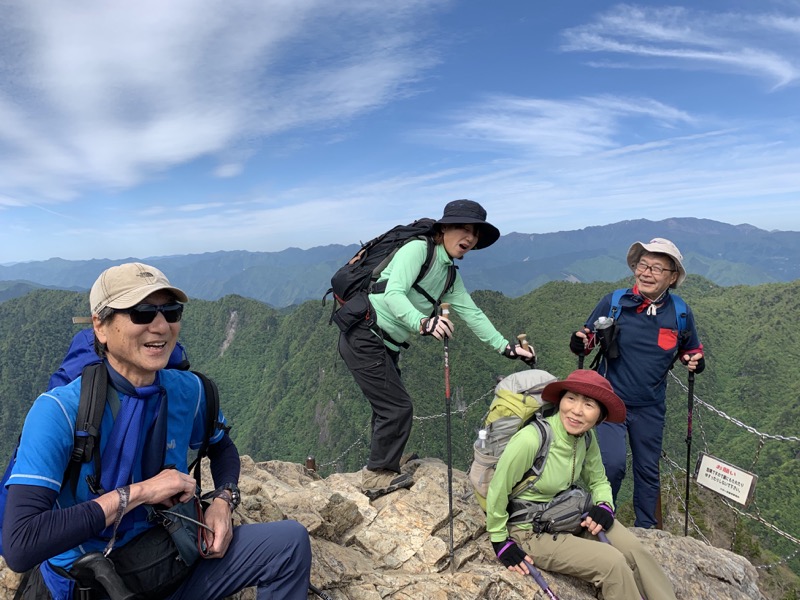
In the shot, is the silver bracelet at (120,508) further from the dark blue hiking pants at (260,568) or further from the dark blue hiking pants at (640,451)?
the dark blue hiking pants at (640,451)

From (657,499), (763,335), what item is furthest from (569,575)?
(763,335)

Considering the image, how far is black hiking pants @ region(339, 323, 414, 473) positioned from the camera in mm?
5098

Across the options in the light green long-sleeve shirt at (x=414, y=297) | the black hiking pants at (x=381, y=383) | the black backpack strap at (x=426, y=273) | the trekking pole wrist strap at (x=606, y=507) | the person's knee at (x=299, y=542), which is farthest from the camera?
the black hiking pants at (x=381, y=383)

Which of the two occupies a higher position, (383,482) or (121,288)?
(121,288)

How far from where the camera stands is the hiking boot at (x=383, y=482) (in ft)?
17.8

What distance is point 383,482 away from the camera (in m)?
5.52

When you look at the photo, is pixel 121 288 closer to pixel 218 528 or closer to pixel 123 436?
pixel 123 436

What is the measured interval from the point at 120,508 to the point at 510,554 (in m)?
3.13

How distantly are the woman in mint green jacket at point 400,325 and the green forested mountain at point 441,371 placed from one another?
5378 cm

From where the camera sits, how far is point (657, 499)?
19.5ft

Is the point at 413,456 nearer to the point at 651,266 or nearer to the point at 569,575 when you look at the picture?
the point at 569,575

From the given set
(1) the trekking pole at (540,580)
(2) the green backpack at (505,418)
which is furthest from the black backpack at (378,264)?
(1) the trekking pole at (540,580)

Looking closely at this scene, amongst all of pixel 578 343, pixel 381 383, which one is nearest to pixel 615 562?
pixel 578 343

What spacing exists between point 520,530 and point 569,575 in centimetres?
62
